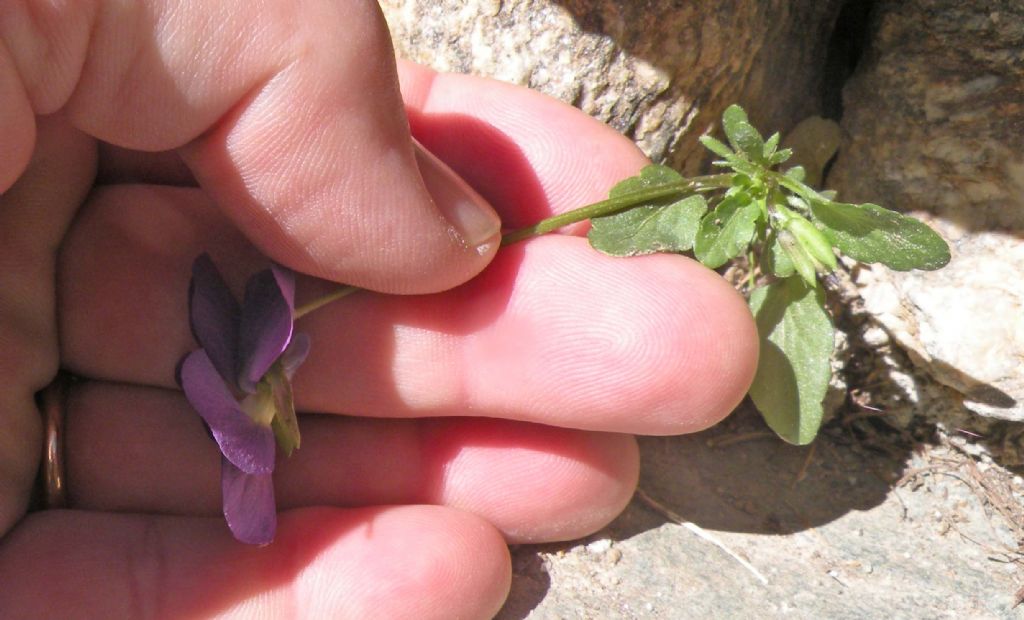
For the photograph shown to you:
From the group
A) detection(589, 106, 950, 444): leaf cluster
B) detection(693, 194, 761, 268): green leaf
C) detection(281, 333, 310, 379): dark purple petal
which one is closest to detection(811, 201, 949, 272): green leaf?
detection(589, 106, 950, 444): leaf cluster

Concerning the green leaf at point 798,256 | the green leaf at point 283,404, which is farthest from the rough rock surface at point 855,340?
the green leaf at point 283,404

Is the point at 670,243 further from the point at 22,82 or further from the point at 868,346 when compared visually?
the point at 22,82

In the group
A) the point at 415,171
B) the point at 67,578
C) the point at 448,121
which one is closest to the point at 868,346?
the point at 448,121

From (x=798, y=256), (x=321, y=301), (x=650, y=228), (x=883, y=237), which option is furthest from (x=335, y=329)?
(x=883, y=237)

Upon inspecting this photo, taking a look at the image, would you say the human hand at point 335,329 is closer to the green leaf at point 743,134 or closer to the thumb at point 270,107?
the thumb at point 270,107

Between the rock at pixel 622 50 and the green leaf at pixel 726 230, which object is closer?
the green leaf at pixel 726 230

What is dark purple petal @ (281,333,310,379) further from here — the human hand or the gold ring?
the gold ring
